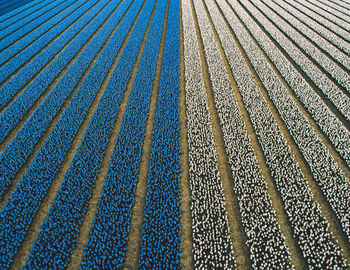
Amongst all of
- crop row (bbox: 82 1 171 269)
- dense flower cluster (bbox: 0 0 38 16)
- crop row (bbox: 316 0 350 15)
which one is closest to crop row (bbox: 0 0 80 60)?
dense flower cluster (bbox: 0 0 38 16)

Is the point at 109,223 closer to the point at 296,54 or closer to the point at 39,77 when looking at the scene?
the point at 39,77

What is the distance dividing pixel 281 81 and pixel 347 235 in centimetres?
1475

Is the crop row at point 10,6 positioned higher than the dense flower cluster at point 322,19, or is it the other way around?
the crop row at point 10,6

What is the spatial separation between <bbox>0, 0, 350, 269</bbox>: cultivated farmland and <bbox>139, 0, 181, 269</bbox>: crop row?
8 cm

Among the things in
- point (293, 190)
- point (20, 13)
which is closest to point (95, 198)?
point (293, 190)

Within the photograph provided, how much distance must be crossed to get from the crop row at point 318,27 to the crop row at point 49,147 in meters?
26.6

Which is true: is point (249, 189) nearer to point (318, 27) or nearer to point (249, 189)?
point (249, 189)

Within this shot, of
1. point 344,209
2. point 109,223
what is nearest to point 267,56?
point 344,209

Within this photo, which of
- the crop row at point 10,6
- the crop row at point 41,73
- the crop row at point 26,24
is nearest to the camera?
the crop row at point 41,73

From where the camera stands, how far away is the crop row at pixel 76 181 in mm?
10839

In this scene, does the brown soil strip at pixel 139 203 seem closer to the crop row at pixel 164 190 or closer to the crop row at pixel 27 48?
the crop row at pixel 164 190

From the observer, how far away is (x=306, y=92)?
799 inches

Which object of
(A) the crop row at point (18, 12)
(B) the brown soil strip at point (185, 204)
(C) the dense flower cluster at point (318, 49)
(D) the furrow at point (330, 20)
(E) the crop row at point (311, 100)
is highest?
(A) the crop row at point (18, 12)

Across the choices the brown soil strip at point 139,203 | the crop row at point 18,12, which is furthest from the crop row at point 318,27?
the crop row at point 18,12
